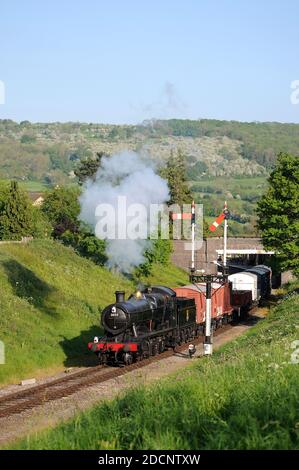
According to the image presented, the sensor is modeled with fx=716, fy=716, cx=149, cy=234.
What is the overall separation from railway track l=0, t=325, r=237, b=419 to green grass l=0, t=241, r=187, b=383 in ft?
9.64

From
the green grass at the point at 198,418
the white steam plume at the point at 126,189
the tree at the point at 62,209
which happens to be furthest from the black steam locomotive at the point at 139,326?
the tree at the point at 62,209

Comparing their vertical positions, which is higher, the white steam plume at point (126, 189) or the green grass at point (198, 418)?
the white steam plume at point (126, 189)

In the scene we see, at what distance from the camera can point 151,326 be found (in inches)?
A: 1508

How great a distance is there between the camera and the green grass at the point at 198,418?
14.0m

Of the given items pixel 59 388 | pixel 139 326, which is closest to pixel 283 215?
pixel 139 326

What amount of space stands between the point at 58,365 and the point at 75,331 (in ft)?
24.7

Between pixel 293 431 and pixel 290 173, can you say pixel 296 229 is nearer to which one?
pixel 290 173

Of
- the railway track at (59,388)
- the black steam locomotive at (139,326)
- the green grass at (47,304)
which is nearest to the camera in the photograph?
the railway track at (59,388)

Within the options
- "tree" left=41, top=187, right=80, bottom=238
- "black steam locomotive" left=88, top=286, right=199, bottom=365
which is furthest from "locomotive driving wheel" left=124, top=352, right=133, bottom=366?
"tree" left=41, top=187, right=80, bottom=238

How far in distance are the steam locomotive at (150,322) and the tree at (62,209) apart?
155 feet

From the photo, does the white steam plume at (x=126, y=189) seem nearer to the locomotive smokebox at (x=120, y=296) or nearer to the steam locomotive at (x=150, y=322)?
the steam locomotive at (x=150, y=322)

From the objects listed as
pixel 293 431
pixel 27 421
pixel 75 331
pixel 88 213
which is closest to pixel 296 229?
pixel 88 213

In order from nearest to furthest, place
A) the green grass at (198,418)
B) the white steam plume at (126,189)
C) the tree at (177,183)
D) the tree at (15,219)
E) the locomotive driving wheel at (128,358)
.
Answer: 1. the green grass at (198,418)
2. the locomotive driving wheel at (128,358)
3. the white steam plume at (126,189)
4. the tree at (15,219)
5. the tree at (177,183)
